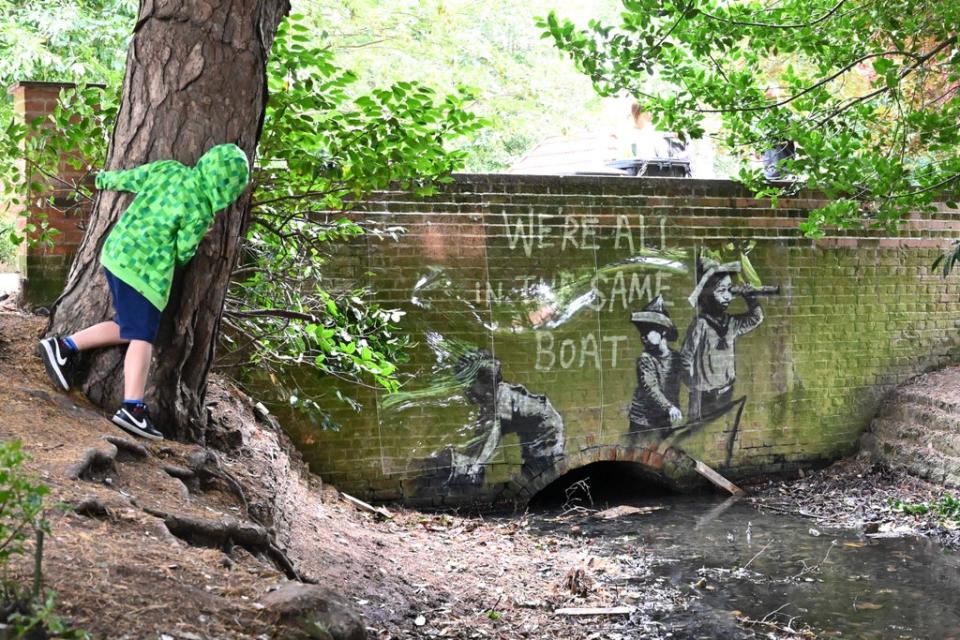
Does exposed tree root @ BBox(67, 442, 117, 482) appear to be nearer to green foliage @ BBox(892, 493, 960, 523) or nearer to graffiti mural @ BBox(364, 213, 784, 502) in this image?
graffiti mural @ BBox(364, 213, 784, 502)

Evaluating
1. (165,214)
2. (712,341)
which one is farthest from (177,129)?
(712,341)

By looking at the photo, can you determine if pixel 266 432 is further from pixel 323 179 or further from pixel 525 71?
pixel 525 71

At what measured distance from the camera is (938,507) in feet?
28.8

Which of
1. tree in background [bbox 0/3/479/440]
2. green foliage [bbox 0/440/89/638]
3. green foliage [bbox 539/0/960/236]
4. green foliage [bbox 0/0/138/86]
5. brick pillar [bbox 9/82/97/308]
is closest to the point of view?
green foliage [bbox 0/440/89/638]

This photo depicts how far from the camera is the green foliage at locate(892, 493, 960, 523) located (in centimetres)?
799

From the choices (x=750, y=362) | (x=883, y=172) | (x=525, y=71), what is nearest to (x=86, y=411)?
(x=883, y=172)

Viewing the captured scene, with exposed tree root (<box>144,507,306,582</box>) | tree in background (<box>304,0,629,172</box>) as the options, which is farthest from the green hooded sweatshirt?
tree in background (<box>304,0,629,172</box>)

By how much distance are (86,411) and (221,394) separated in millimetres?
2362

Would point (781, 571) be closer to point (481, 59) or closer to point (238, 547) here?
point (238, 547)

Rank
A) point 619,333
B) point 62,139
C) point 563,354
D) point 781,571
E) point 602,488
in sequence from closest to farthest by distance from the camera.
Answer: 1. point 62,139
2. point 781,571
3. point 563,354
4. point 619,333
5. point 602,488

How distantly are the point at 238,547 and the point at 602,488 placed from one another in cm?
694

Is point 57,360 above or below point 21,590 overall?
above

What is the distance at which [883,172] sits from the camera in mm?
7512

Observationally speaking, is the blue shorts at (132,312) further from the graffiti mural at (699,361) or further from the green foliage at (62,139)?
the graffiti mural at (699,361)
